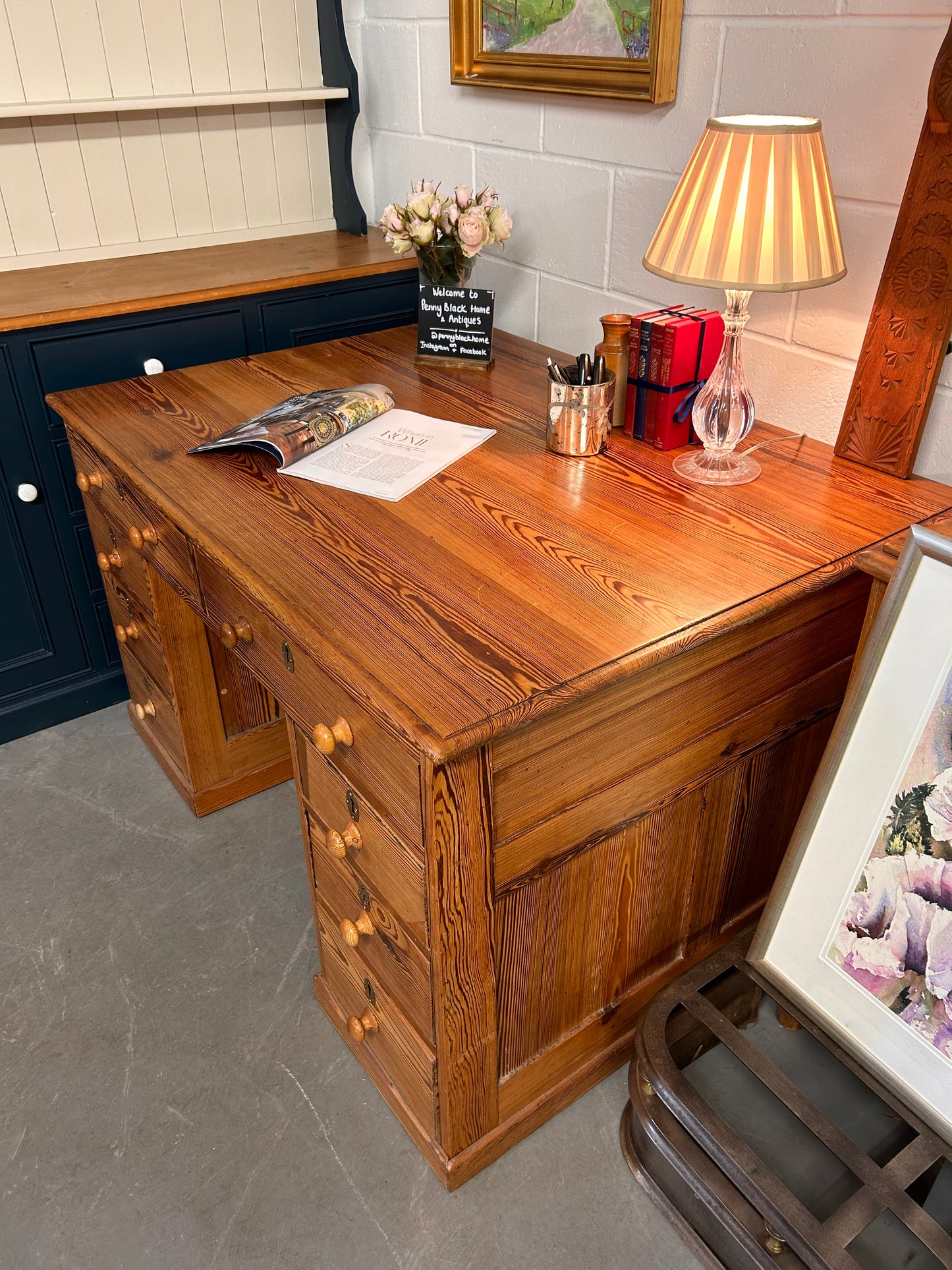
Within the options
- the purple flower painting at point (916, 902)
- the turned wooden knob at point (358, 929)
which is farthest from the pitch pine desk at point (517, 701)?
the purple flower painting at point (916, 902)

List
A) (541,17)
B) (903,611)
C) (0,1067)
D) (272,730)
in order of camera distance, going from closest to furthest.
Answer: (903,611), (0,1067), (541,17), (272,730)

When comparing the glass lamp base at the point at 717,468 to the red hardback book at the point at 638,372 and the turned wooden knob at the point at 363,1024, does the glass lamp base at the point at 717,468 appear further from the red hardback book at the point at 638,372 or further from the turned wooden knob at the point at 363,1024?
the turned wooden knob at the point at 363,1024

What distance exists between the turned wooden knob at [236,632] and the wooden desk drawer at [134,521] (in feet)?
0.34

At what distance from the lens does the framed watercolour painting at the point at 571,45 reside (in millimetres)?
1547

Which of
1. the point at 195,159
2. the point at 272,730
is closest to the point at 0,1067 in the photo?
the point at 272,730

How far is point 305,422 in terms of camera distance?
4.90ft

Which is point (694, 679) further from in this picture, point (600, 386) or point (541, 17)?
point (541, 17)

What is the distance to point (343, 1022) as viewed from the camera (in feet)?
4.99

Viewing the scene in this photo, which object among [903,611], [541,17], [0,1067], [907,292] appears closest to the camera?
[903,611]

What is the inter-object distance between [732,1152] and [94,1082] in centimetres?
100

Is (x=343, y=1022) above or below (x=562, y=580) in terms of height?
below

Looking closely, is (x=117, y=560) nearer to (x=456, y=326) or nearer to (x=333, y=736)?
(x=456, y=326)

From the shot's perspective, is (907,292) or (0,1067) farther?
(0,1067)

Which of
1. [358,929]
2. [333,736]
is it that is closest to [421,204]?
[333,736]
